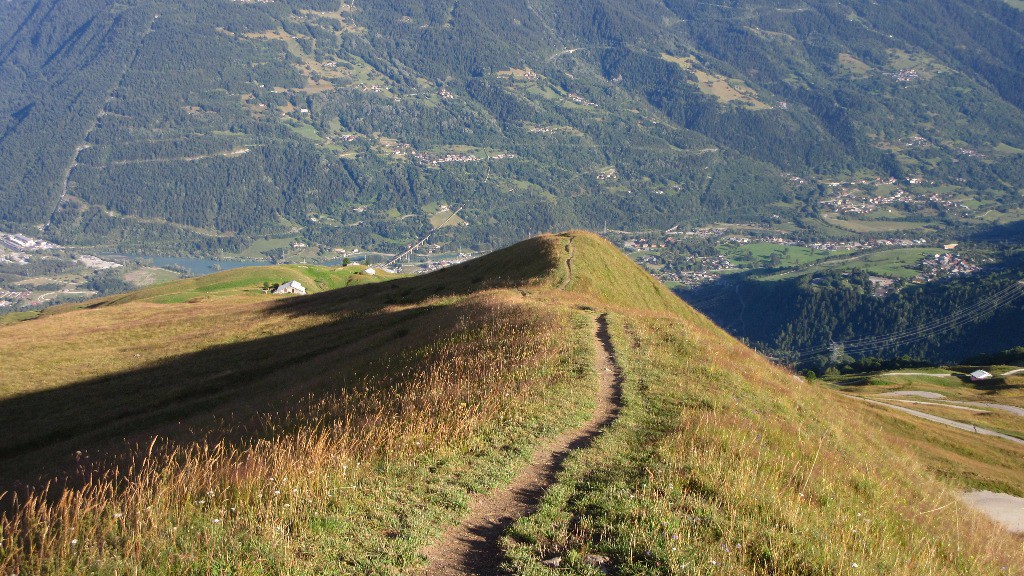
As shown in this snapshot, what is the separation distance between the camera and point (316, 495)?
1048 cm

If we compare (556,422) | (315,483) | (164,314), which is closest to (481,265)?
(164,314)

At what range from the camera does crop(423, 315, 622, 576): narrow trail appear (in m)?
9.23

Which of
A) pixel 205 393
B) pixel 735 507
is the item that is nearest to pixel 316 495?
pixel 735 507

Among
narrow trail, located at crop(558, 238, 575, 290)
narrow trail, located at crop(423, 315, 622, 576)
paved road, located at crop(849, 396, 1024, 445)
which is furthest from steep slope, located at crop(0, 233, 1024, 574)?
paved road, located at crop(849, 396, 1024, 445)

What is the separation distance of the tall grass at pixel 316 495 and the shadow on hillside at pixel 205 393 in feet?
19.4

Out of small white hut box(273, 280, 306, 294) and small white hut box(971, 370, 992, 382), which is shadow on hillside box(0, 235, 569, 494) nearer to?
small white hut box(273, 280, 306, 294)

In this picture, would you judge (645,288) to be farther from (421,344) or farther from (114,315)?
(114,315)

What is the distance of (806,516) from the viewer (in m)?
11.0

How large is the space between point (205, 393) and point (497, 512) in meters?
30.1

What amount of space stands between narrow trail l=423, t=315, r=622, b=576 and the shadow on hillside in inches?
367

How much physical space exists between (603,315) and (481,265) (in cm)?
3051

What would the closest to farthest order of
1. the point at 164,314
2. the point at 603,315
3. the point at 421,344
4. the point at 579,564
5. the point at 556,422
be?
the point at 579,564
the point at 556,422
the point at 421,344
the point at 603,315
the point at 164,314

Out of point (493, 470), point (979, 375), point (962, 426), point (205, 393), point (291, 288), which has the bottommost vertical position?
point (979, 375)

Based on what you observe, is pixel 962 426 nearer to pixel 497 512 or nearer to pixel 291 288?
pixel 497 512
